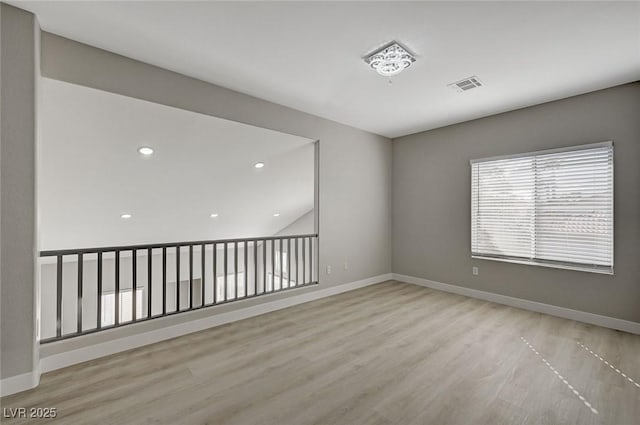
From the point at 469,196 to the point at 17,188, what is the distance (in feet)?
16.6

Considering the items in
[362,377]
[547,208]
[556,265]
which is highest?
[547,208]

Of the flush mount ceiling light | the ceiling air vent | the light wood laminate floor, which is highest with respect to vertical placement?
the ceiling air vent

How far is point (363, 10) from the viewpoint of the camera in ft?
6.66

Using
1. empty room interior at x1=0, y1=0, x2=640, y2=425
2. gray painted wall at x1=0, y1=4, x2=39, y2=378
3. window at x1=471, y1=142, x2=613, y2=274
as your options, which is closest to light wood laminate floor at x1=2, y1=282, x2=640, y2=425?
empty room interior at x1=0, y1=0, x2=640, y2=425

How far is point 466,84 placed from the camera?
10.3 feet

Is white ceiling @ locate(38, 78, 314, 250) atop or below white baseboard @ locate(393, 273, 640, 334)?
atop

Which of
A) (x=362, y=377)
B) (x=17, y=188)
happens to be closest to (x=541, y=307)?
(x=362, y=377)

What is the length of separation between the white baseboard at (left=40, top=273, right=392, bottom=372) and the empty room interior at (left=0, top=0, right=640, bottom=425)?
0.7 inches

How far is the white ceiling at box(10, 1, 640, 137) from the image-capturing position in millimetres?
2035

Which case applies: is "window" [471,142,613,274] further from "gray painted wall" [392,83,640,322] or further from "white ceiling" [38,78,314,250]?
"white ceiling" [38,78,314,250]

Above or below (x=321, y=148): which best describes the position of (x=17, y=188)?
below

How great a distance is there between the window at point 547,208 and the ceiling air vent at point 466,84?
133cm

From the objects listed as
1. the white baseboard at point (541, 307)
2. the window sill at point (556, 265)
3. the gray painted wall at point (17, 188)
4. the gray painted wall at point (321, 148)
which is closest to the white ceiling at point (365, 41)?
the gray painted wall at point (321, 148)

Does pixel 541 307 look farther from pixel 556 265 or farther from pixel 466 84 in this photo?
pixel 466 84
